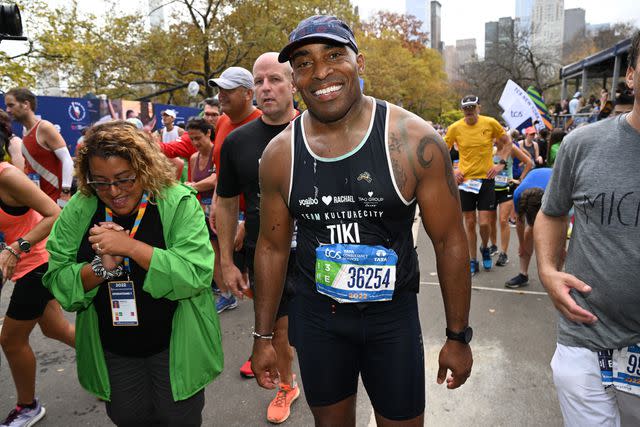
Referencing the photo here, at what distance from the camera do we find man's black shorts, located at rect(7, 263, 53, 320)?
9.76 ft

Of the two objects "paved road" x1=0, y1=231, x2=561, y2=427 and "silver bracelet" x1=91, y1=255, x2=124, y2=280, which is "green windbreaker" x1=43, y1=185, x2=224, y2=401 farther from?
"paved road" x1=0, y1=231, x2=561, y2=427

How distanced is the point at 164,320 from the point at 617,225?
6.36ft

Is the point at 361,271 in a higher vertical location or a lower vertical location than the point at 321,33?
lower

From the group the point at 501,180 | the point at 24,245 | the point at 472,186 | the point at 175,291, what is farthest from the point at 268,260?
the point at 501,180

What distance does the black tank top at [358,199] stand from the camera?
5.98 ft

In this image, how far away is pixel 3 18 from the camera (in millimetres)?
5102

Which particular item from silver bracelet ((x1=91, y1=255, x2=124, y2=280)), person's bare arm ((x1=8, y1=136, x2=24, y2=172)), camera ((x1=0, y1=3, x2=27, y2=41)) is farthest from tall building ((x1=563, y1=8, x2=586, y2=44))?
silver bracelet ((x1=91, y1=255, x2=124, y2=280))

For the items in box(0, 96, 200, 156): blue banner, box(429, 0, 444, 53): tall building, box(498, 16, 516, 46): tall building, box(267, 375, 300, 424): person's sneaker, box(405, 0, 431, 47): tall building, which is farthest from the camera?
box(405, 0, 431, 47): tall building

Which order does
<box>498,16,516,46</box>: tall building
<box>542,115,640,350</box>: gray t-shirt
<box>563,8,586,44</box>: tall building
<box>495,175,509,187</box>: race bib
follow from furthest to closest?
<box>563,8,586,44</box>: tall building → <box>498,16,516,46</box>: tall building → <box>495,175,509,187</box>: race bib → <box>542,115,640,350</box>: gray t-shirt

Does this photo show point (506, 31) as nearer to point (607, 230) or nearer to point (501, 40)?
point (501, 40)

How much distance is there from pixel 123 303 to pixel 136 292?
0.26 ft

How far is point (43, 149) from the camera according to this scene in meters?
4.84

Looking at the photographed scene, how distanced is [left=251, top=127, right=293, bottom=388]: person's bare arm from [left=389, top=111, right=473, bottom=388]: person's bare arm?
0.55m

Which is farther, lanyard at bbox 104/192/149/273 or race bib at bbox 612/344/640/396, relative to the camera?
lanyard at bbox 104/192/149/273
